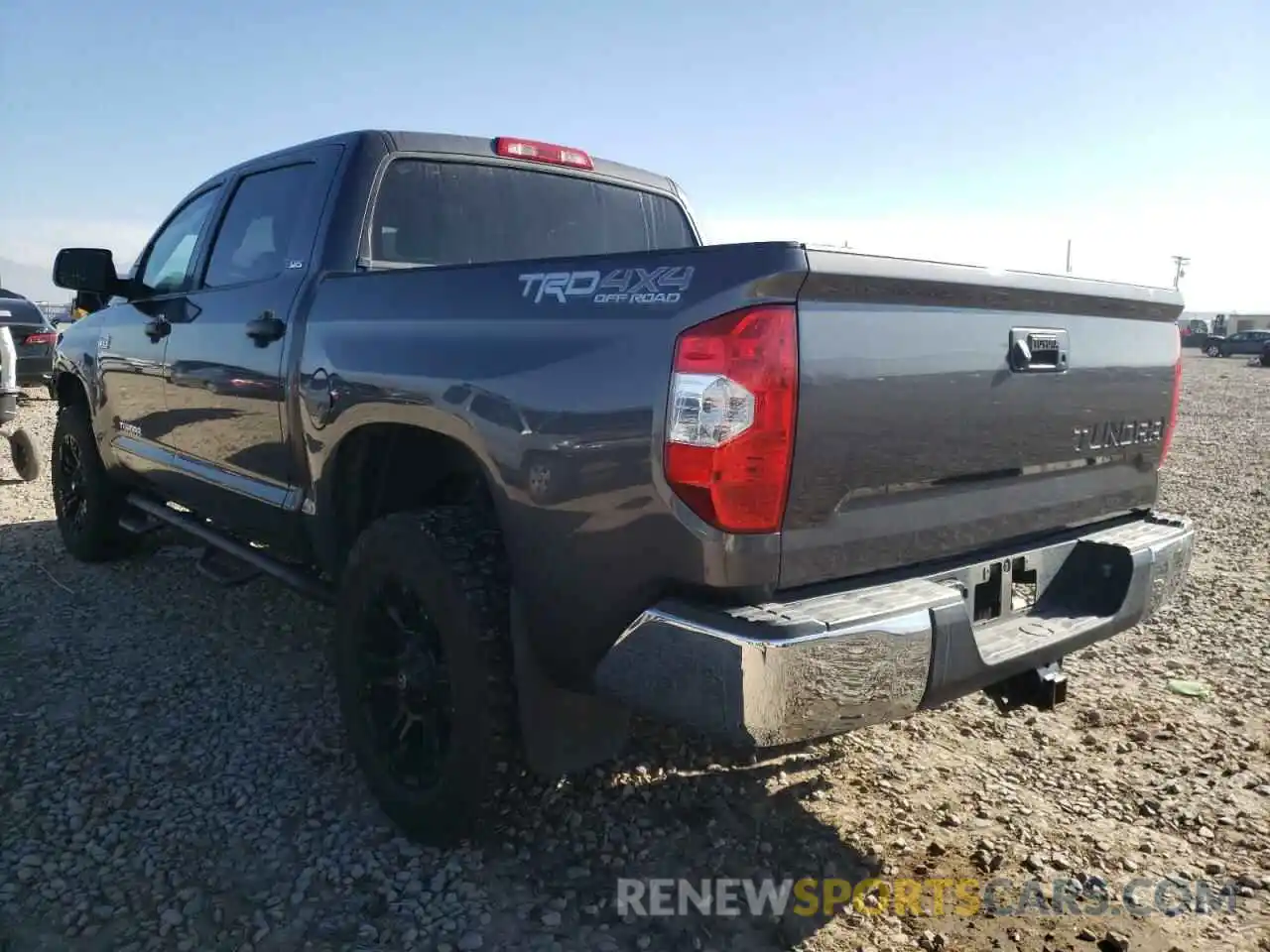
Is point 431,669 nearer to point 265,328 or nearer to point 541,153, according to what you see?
point 265,328

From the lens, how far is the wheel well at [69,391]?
16.9ft

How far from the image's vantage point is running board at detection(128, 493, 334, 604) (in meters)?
3.20

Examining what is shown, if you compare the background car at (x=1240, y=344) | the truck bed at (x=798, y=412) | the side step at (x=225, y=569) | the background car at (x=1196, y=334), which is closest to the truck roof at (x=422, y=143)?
the truck bed at (x=798, y=412)

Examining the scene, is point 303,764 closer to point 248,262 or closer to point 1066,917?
point 248,262

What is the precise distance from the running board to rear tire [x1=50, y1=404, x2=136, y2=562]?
447 mm

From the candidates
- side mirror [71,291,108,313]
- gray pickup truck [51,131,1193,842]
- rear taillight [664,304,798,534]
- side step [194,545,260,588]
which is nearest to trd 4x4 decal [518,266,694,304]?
gray pickup truck [51,131,1193,842]

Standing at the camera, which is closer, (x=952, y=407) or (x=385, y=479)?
(x=952, y=407)

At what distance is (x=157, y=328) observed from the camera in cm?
405

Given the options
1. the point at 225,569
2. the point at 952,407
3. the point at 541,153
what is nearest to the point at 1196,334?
the point at 541,153

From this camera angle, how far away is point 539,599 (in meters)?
2.21

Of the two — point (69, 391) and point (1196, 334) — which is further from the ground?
point (1196, 334)

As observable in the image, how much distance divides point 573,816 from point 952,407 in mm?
1566

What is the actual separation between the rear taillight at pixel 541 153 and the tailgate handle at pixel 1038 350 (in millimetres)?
2027

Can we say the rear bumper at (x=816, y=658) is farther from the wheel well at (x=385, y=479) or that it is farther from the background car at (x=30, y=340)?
the background car at (x=30, y=340)
